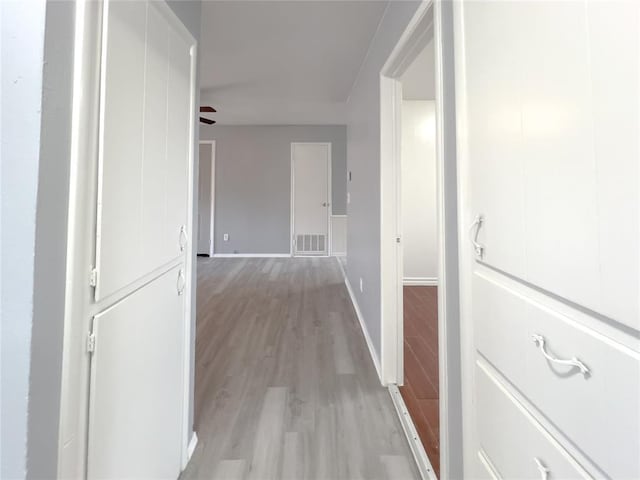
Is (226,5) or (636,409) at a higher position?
(226,5)

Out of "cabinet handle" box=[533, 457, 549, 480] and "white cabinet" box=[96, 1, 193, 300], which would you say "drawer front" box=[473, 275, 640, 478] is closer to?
"cabinet handle" box=[533, 457, 549, 480]

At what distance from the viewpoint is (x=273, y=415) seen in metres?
1.75

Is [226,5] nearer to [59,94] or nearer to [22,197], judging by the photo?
[59,94]

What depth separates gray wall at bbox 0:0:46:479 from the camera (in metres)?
0.59

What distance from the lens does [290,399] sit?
1.90 metres

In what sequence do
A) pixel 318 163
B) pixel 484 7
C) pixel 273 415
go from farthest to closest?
pixel 318 163 < pixel 273 415 < pixel 484 7

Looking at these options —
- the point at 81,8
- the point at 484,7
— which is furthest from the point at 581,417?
the point at 81,8

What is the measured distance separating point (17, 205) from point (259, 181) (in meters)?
5.89

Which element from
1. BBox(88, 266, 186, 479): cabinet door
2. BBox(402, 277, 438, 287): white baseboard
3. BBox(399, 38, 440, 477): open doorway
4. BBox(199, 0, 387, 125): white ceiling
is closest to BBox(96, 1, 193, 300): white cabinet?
BBox(88, 266, 186, 479): cabinet door

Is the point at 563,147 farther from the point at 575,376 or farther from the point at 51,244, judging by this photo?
the point at 51,244

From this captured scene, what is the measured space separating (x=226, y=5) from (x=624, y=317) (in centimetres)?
261

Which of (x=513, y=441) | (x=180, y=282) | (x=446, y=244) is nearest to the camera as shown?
(x=513, y=441)

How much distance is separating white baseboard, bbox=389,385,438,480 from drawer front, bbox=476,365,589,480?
22.5 inches

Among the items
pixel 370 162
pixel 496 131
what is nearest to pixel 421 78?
pixel 370 162
